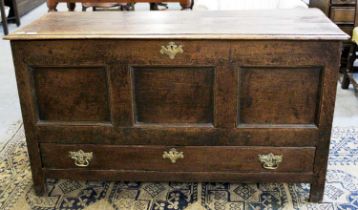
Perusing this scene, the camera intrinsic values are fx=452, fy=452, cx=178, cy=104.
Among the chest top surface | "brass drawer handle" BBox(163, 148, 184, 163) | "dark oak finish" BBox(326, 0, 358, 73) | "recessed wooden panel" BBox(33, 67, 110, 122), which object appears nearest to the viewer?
the chest top surface

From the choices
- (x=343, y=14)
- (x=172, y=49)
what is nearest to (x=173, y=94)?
(x=172, y=49)

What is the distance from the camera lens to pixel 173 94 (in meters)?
1.90

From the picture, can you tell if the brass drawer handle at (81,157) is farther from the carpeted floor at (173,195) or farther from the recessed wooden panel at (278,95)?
the recessed wooden panel at (278,95)

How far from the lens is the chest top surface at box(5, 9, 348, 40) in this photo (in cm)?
176

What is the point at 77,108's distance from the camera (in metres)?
1.94

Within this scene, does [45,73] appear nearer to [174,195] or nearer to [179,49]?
[179,49]

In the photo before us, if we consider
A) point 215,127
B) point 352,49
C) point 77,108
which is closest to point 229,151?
point 215,127

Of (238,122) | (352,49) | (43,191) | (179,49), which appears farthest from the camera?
(352,49)

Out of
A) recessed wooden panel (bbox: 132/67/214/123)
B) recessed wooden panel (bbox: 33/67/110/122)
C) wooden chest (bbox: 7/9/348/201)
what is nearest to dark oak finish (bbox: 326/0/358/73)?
wooden chest (bbox: 7/9/348/201)

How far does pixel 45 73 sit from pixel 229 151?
85 centimetres

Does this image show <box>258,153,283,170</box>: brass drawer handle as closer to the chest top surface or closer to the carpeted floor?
the carpeted floor

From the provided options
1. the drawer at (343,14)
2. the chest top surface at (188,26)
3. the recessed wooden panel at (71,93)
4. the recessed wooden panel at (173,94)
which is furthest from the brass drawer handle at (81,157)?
the drawer at (343,14)

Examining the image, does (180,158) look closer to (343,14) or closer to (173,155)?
(173,155)

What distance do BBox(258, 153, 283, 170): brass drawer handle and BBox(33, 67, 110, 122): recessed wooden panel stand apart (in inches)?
27.4
